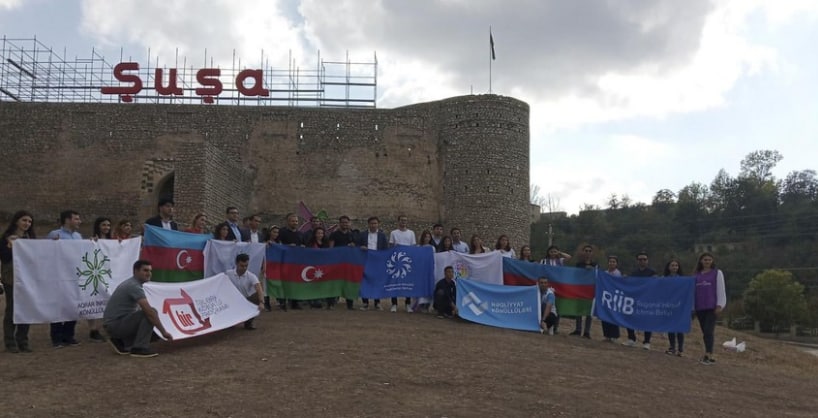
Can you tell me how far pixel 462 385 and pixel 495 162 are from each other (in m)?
20.9

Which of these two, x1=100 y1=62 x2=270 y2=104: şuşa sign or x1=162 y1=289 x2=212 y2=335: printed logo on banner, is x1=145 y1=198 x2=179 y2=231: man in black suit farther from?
x1=100 y1=62 x2=270 y2=104: şuşa sign

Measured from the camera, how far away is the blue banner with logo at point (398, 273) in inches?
472

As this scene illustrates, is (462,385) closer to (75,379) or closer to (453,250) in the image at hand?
(75,379)

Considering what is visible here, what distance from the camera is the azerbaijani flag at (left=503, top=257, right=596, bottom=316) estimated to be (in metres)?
11.8

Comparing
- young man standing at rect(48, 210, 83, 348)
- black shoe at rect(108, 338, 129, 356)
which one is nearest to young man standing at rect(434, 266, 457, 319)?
young man standing at rect(48, 210, 83, 348)

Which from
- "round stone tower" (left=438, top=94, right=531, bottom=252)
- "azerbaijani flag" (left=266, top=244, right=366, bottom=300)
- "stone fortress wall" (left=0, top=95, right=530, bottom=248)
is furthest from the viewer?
"stone fortress wall" (left=0, top=95, right=530, bottom=248)

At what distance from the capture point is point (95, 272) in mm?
8883

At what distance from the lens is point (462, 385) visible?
6.76 meters

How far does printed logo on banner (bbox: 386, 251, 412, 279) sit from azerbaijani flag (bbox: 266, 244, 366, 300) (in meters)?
0.46

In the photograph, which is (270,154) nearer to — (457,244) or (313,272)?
(457,244)

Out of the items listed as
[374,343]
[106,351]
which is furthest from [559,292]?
[106,351]

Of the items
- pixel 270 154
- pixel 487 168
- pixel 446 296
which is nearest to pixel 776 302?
pixel 487 168

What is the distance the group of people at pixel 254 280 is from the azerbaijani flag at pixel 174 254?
8.2 inches

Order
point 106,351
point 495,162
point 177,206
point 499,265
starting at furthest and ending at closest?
point 495,162 → point 177,206 → point 499,265 → point 106,351
